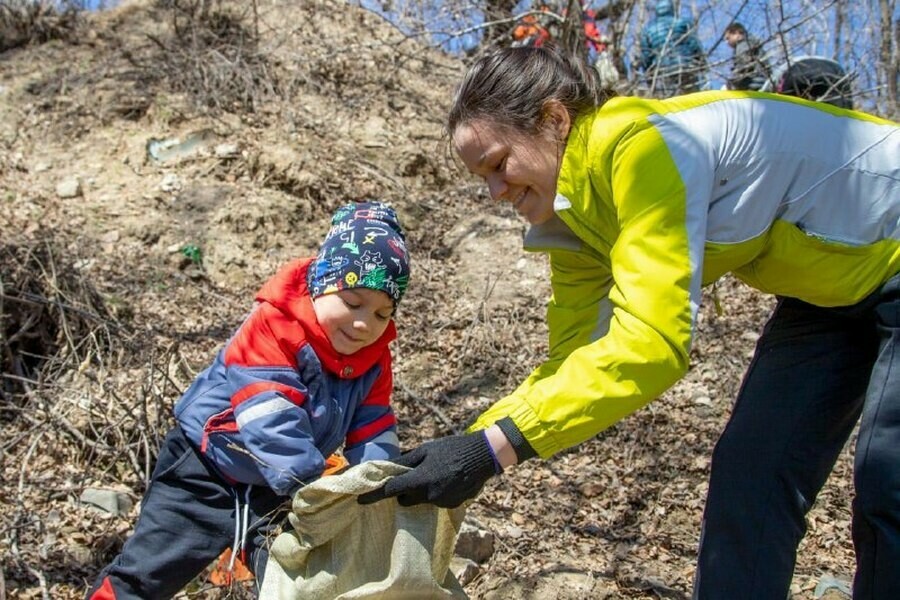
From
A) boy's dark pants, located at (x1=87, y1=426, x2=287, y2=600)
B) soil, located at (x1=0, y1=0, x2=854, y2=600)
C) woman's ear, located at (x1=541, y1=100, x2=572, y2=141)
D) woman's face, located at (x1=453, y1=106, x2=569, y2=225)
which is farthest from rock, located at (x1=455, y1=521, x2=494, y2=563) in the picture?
woman's ear, located at (x1=541, y1=100, x2=572, y2=141)

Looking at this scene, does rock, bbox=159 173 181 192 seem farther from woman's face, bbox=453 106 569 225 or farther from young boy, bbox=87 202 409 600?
woman's face, bbox=453 106 569 225

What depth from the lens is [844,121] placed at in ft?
7.32

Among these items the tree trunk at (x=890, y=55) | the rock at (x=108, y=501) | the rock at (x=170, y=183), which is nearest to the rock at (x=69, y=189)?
the rock at (x=170, y=183)

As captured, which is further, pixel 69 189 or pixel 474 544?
pixel 69 189

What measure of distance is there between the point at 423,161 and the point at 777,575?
16.9 feet

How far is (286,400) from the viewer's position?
247 cm

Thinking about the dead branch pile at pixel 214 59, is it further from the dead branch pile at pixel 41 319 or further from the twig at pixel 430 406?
the twig at pixel 430 406

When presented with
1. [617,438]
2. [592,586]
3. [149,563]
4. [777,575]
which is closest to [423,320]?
[617,438]

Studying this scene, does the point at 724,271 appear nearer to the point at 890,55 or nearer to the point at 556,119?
the point at 556,119

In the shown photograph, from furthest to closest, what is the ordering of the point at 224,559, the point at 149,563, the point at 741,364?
1. the point at 741,364
2. the point at 224,559
3. the point at 149,563

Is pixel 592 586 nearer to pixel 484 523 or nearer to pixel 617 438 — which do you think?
pixel 484 523

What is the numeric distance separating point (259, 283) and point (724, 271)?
3954 mm

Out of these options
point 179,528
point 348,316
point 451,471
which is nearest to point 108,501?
point 179,528

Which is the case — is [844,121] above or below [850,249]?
above
